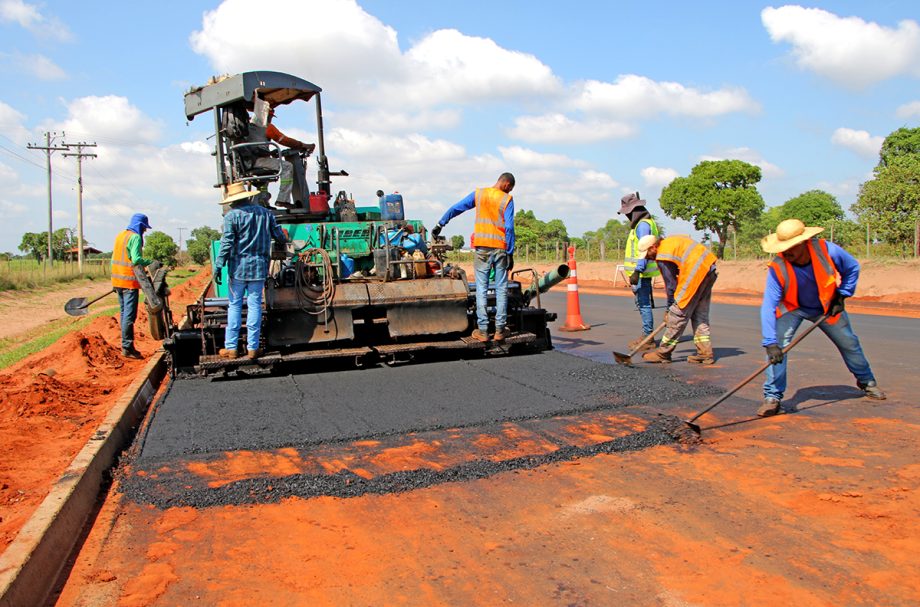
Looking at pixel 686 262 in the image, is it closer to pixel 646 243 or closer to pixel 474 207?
pixel 646 243

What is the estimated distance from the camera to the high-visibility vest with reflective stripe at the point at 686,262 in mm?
6945

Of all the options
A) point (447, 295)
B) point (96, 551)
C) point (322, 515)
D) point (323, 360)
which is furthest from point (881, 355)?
point (96, 551)

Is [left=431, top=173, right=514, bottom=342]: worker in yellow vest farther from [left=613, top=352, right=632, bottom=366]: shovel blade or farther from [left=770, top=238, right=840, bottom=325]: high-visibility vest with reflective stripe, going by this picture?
[left=770, top=238, right=840, bottom=325]: high-visibility vest with reflective stripe

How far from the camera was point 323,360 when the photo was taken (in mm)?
6953

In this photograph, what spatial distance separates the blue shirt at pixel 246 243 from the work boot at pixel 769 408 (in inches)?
Result: 170

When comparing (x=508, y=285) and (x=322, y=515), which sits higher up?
(x=508, y=285)

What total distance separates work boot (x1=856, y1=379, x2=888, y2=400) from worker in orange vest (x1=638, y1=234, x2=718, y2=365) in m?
1.74

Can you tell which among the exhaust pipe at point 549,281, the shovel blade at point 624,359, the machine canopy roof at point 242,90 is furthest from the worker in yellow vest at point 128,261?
the shovel blade at point 624,359

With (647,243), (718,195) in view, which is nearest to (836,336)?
(647,243)

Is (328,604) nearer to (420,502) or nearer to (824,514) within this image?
(420,502)

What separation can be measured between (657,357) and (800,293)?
219 cm

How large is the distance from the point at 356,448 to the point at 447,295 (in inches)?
120

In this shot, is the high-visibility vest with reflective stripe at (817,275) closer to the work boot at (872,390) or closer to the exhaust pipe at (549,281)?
the work boot at (872,390)

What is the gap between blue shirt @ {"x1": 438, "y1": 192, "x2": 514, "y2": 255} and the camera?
23.9 ft
